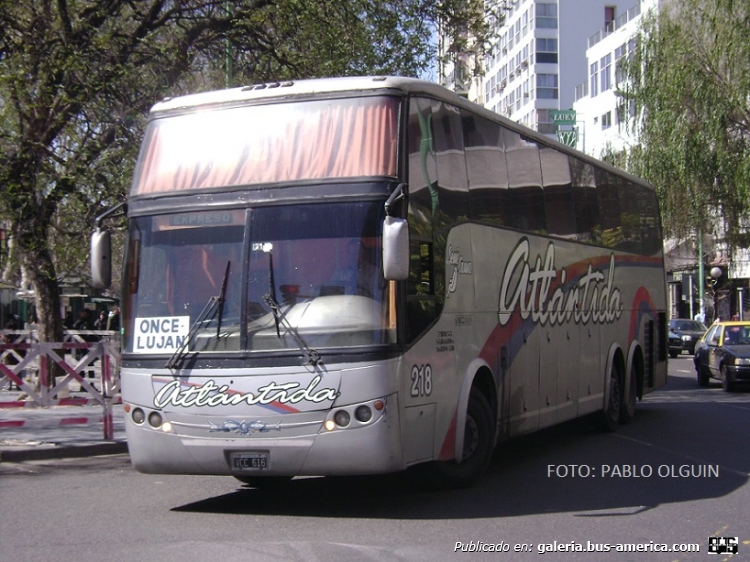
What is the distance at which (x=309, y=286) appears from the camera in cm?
851

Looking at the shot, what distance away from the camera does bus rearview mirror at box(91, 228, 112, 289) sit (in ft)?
30.5

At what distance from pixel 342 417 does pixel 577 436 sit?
24.7 feet

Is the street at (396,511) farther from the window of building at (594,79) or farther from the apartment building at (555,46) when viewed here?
the apartment building at (555,46)

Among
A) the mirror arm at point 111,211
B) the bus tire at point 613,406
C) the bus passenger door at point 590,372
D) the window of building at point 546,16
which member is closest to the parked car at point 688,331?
the bus tire at point 613,406

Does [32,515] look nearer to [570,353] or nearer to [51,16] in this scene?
[570,353]

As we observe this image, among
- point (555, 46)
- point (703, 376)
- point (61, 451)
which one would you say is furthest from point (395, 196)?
point (555, 46)

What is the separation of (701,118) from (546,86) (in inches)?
2085

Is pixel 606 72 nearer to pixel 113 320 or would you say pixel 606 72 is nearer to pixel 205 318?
pixel 113 320

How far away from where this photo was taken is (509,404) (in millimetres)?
11133

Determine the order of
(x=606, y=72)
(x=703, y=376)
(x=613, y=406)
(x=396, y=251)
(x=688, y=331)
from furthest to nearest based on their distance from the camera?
(x=606, y=72) < (x=688, y=331) < (x=703, y=376) < (x=613, y=406) < (x=396, y=251)

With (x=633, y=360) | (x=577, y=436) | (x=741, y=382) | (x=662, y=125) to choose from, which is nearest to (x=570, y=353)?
(x=577, y=436)

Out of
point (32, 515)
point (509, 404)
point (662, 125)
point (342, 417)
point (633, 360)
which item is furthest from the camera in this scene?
point (662, 125)

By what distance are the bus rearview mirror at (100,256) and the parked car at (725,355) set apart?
55.3 feet

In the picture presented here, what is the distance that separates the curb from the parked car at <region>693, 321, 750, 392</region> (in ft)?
46.9
